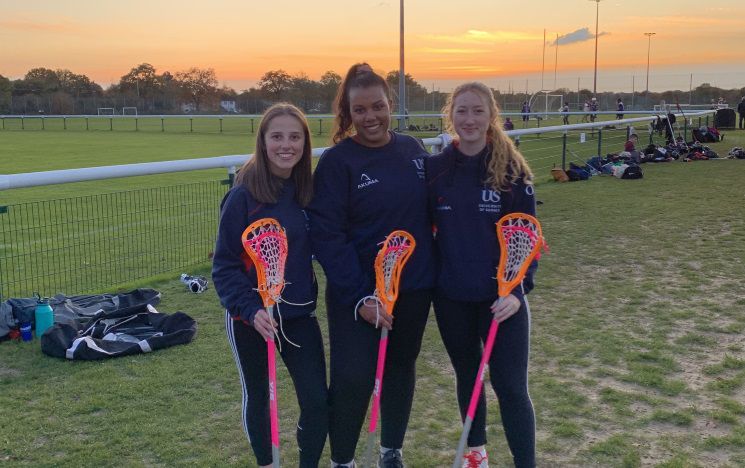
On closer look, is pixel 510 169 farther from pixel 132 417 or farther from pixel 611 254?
pixel 611 254

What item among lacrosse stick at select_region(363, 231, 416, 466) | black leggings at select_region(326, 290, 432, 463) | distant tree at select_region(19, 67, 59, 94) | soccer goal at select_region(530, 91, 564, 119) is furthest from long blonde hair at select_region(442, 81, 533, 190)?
distant tree at select_region(19, 67, 59, 94)

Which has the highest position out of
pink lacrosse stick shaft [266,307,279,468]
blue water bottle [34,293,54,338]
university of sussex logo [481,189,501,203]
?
university of sussex logo [481,189,501,203]

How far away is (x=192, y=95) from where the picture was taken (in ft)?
254

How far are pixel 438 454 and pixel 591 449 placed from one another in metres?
0.76

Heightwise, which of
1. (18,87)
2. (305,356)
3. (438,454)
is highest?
(18,87)

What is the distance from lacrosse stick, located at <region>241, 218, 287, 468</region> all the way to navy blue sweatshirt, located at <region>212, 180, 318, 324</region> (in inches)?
2.0

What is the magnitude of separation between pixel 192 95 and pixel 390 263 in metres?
78.8

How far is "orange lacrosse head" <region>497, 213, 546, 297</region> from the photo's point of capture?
281cm

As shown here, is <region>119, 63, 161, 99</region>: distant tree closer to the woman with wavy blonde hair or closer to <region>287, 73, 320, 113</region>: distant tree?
<region>287, 73, 320, 113</region>: distant tree

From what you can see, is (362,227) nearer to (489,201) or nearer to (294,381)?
(489,201)

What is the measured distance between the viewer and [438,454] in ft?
11.3

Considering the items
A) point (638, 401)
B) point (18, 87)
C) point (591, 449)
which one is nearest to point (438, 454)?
point (591, 449)

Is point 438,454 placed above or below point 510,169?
below

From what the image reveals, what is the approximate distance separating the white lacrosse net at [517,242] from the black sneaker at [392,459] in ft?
3.46
